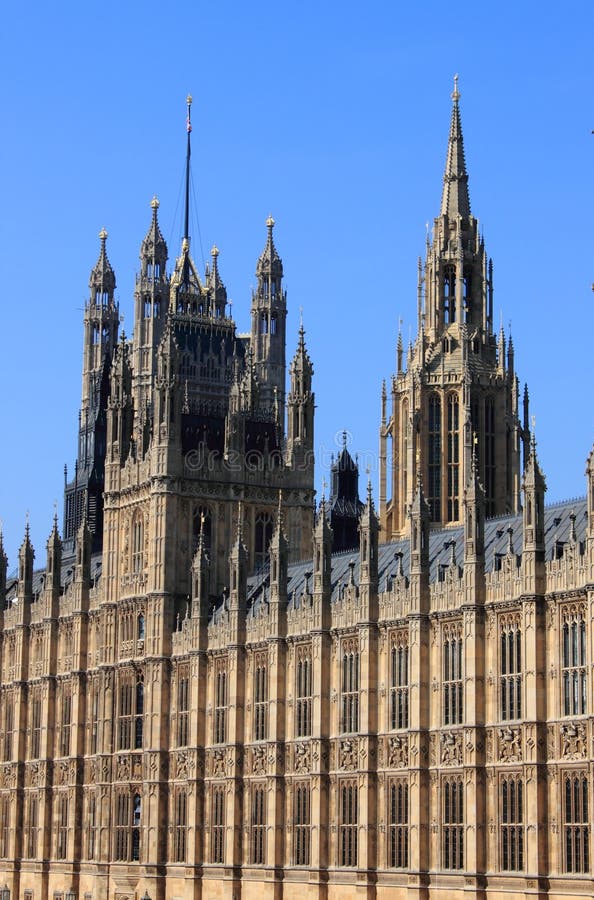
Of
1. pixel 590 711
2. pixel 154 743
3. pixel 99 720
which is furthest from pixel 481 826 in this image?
pixel 99 720

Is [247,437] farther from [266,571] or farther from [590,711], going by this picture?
[590,711]

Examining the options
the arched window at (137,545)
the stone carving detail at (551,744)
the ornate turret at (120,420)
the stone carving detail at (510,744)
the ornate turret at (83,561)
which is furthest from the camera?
the ornate turret at (83,561)

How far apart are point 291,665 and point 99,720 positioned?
25.4 meters

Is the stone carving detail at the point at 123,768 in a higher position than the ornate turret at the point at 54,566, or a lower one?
lower

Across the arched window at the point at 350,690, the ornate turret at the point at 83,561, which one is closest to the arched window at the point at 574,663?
the arched window at the point at 350,690

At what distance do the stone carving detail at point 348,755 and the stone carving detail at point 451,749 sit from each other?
9.21 meters

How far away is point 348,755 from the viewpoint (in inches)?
4665

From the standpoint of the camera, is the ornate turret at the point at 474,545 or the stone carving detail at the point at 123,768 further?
the stone carving detail at the point at 123,768

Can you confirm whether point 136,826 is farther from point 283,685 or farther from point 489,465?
point 489,465

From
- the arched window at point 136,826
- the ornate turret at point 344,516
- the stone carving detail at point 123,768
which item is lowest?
the arched window at point 136,826

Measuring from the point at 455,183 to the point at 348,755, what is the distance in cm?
8418

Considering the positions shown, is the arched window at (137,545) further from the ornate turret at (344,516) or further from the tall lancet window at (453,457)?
the tall lancet window at (453,457)

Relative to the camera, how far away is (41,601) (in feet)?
526

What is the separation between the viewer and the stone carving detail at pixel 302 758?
401 ft
